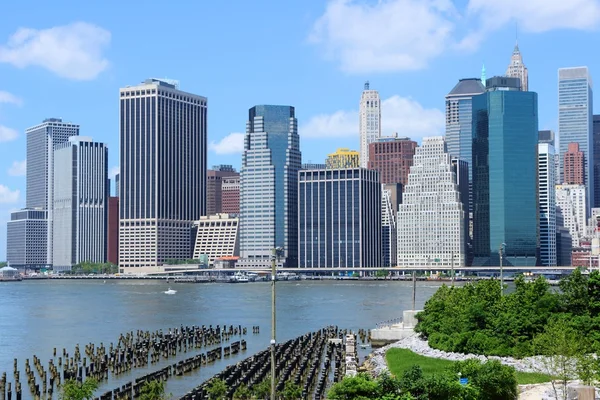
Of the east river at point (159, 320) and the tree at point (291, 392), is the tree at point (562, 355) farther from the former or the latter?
the east river at point (159, 320)

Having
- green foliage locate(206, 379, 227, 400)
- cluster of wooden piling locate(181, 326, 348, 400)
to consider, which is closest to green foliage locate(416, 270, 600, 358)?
cluster of wooden piling locate(181, 326, 348, 400)

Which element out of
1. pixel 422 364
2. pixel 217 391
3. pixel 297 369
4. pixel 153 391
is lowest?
pixel 297 369

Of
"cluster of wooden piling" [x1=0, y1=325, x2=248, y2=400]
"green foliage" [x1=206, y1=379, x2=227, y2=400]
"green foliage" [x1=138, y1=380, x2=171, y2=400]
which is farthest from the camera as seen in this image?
"cluster of wooden piling" [x1=0, y1=325, x2=248, y2=400]

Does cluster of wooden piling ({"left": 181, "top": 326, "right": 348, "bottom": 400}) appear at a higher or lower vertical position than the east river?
higher

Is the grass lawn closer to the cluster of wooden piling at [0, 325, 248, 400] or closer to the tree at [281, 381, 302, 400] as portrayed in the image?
the tree at [281, 381, 302, 400]

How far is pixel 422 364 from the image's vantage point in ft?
235

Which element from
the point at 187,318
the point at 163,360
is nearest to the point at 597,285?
the point at 163,360

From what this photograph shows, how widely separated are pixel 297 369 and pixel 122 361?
1963cm

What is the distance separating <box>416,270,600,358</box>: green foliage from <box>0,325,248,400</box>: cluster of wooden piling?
2395 centimetres

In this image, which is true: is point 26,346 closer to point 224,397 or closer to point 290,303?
point 224,397

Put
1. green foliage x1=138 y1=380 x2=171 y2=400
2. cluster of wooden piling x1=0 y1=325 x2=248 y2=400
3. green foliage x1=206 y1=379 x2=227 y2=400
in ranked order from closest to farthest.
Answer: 1. green foliage x1=206 y1=379 x2=227 y2=400
2. green foliage x1=138 y1=380 x2=171 y2=400
3. cluster of wooden piling x1=0 y1=325 x2=248 y2=400

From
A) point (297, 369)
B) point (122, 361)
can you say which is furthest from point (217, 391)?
point (122, 361)

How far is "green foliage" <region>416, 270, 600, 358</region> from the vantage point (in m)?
73.2

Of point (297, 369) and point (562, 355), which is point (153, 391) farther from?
point (562, 355)
